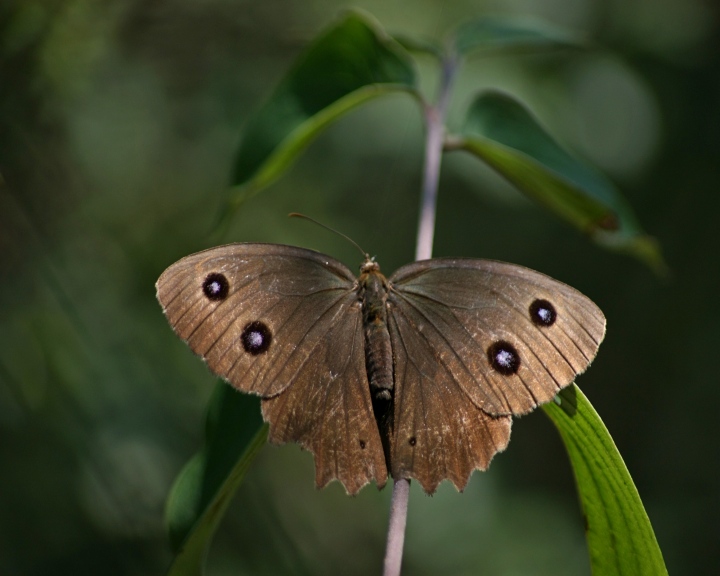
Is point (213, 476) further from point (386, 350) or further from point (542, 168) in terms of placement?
point (542, 168)

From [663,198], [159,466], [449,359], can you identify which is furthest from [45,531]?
[663,198]

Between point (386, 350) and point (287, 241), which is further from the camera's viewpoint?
point (287, 241)

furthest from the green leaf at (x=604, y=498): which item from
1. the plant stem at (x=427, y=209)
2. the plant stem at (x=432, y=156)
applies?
the plant stem at (x=432, y=156)

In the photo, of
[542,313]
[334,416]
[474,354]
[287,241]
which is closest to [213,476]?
[334,416]

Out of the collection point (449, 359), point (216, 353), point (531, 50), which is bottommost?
point (216, 353)

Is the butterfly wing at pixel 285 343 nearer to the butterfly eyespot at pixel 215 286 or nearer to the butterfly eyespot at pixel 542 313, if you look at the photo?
the butterfly eyespot at pixel 215 286

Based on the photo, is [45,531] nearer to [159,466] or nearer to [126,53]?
[159,466]
